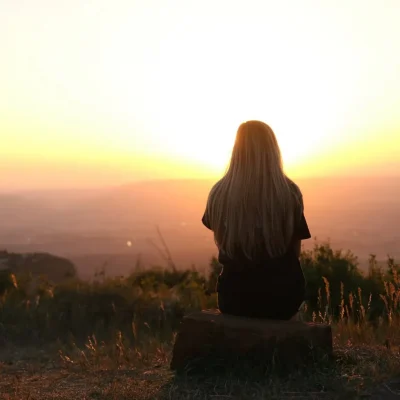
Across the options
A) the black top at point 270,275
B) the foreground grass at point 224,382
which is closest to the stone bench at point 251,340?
the foreground grass at point 224,382

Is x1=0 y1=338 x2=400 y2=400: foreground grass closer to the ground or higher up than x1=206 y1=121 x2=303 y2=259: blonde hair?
closer to the ground

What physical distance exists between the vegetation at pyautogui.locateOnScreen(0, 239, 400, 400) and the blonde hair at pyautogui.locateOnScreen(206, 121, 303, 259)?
0.95m

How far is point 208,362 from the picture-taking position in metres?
4.02

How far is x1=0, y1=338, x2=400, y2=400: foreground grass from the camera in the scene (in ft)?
11.7

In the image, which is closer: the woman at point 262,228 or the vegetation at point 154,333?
the vegetation at point 154,333

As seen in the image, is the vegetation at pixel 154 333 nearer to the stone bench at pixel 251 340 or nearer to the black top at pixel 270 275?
the stone bench at pixel 251 340

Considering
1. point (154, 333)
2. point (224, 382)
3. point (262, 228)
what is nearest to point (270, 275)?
point (262, 228)

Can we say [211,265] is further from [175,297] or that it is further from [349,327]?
[349,327]

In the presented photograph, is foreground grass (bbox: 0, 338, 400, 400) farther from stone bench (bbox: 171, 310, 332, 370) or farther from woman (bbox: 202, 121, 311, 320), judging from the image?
woman (bbox: 202, 121, 311, 320)

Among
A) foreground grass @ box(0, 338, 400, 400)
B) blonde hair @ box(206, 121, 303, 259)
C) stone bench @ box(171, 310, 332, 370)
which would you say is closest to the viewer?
foreground grass @ box(0, 338, 400, 400)

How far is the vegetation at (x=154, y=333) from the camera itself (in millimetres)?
3758

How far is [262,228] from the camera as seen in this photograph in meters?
4.13

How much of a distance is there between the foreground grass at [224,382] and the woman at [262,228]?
55 centimetres

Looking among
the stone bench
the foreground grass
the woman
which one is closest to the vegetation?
the foreground grass
